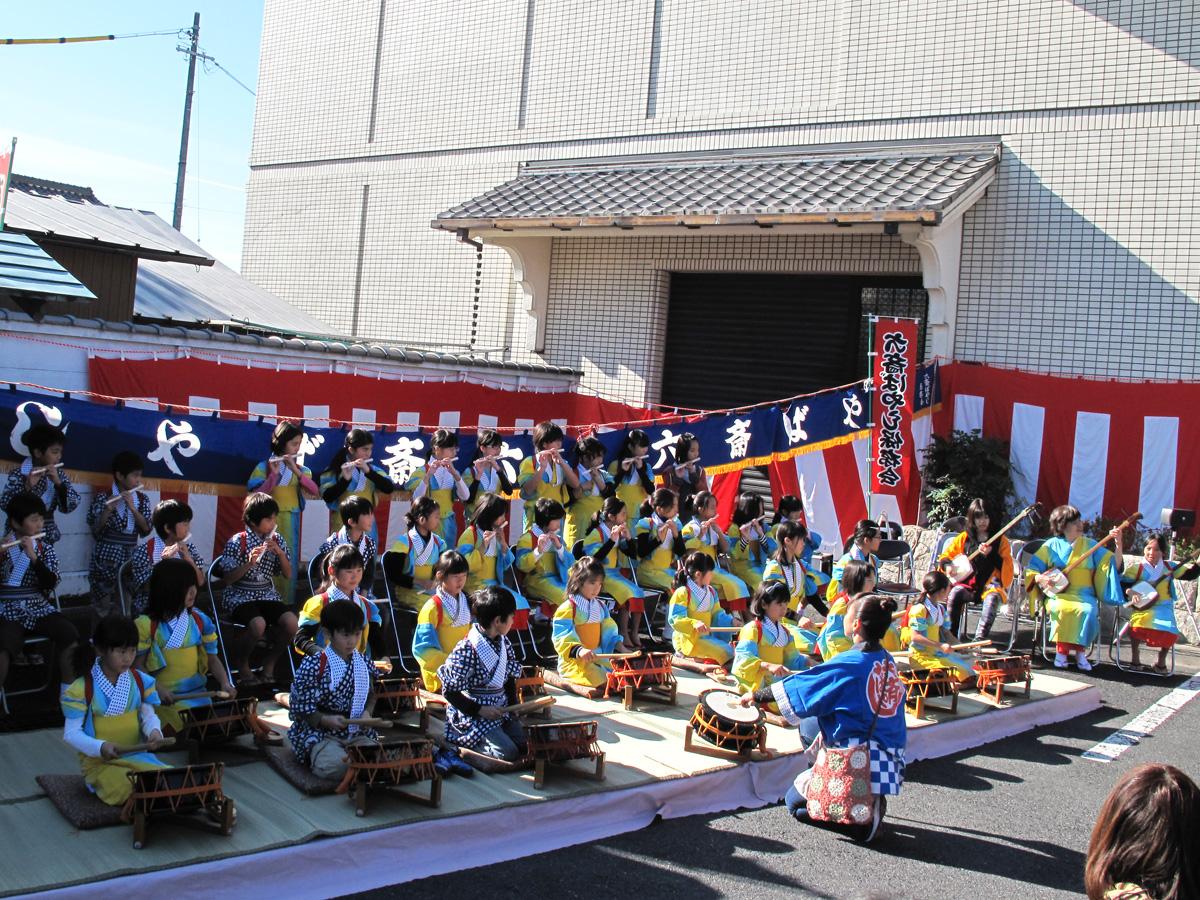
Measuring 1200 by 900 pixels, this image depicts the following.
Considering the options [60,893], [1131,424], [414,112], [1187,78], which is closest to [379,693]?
[60,893]

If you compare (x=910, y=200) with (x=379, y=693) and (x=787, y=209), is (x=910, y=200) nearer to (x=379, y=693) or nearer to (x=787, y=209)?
(x=787, y=209)

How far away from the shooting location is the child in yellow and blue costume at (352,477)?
9.05 meters

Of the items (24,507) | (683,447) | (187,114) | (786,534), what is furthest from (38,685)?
(187,114)

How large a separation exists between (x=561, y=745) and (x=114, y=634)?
2.49 meters

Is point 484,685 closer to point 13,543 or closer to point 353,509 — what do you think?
point 353,509

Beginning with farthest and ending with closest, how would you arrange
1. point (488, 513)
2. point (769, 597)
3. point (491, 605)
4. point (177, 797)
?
point (488, 513), point (769, 597), point (491, 605), point (177, 797)

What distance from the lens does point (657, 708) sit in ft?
26.2

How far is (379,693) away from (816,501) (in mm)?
6661

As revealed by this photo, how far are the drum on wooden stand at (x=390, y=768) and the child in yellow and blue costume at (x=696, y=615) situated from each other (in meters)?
3.67

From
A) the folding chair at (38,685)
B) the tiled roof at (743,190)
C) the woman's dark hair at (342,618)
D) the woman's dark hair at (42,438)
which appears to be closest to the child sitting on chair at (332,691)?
the woman's dark hair at (342,618)

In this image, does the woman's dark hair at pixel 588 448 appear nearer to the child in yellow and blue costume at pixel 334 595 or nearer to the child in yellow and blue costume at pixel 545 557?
the child in yellow and blue costume at pixel 545 557

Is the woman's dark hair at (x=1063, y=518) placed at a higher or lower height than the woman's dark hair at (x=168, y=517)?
higher

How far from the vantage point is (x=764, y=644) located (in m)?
8.13

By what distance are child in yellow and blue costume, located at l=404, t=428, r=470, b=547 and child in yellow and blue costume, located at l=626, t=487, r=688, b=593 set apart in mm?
1748
